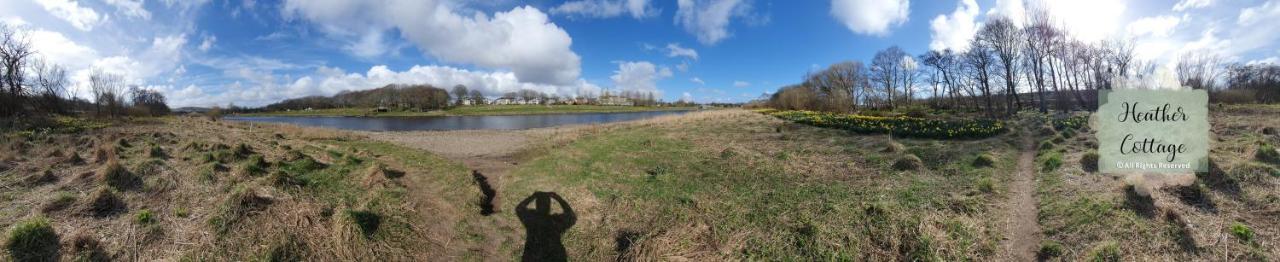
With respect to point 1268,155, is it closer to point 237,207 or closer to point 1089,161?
point 1089,161

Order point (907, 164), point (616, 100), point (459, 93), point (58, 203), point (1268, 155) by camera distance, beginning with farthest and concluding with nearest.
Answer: point (616, 100) < point (459, 93) < point (907, 164) < point (1268, 155) < point (58, 203)

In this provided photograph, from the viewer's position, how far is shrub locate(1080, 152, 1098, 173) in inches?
311

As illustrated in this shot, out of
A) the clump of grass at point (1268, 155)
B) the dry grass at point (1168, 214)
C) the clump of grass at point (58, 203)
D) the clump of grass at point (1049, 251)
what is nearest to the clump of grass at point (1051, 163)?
the dry grass at point (1168, 214)

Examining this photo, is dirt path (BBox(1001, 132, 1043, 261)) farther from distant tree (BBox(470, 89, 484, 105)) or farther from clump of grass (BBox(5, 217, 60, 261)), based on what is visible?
distant tree (BBox(470, 89, 484, 105))

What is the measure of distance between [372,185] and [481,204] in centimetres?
216

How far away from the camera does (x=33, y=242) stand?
4309 millimetres

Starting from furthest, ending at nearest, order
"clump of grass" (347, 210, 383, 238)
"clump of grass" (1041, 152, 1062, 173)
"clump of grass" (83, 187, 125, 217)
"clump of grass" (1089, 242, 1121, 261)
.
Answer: "clump of grass" (1041, 152, 1062, 173), "clump of grass" (347, 210, 383, 238), "clump of grass" (83, 187, 125, 217), "clump of grass" (1089, 242, 1121, 261)

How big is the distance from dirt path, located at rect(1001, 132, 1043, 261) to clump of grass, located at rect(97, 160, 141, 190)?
40.0 ft

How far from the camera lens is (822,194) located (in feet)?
25.0

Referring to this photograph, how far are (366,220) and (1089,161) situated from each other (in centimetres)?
1289

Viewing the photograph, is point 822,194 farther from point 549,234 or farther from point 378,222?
point 378,222

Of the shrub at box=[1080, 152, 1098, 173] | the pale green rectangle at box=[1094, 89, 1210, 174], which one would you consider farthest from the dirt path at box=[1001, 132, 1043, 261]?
the pale green rectangle at box=[1094, 89, 1210, 174]

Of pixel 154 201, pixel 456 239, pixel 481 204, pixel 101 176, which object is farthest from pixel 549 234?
pixel 101 176

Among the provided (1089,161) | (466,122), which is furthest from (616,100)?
(1089,161)
